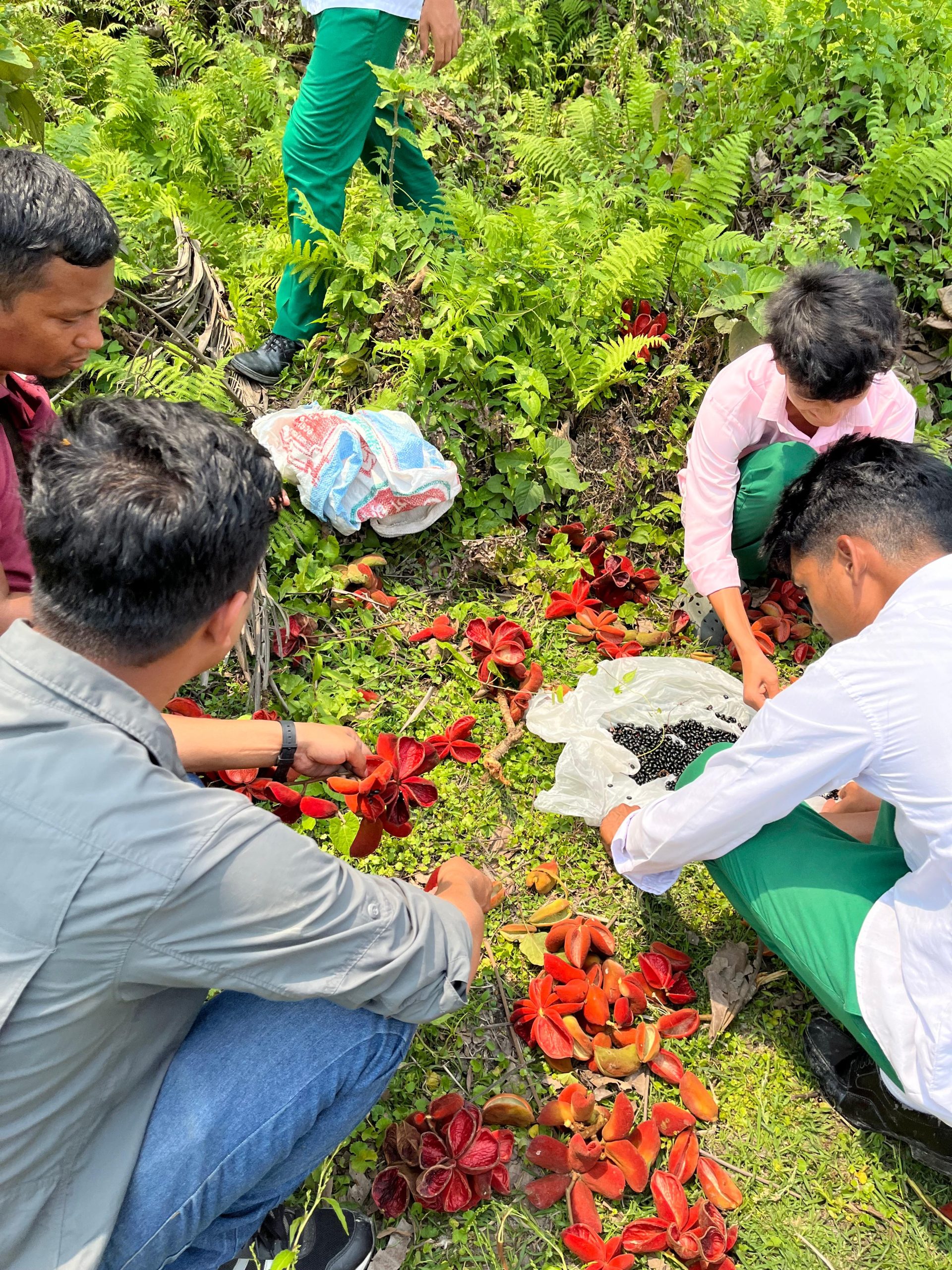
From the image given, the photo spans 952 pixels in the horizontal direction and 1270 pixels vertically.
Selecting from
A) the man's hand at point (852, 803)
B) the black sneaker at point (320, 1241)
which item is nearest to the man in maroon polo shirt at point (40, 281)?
the black sneaker at point (320, 1241)

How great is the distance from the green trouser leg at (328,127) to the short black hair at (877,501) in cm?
276

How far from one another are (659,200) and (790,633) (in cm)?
246

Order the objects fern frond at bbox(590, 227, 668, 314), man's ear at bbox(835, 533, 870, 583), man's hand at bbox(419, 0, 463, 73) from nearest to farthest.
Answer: man's ear at bbox(835, 533, 870, 583) < man's hand at bbox(419, 0, 463, 73) < fern frond at bbox(590, 227, 668, 314)

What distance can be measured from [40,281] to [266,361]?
2009 mm

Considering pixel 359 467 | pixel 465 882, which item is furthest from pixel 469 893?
pixel 359 467

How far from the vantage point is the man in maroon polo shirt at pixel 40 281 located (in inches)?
98.3

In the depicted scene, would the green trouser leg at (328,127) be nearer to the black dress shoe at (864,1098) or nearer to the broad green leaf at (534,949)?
the broad green leaf at (534,949)

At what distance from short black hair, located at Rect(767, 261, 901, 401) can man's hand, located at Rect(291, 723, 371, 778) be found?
202 cm

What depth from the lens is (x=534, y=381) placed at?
4.16 metres

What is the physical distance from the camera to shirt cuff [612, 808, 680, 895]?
109 inches

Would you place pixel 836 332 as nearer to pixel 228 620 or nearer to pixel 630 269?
pixel 630 269

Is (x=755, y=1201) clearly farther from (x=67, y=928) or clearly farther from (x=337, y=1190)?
(x=67, y=928)

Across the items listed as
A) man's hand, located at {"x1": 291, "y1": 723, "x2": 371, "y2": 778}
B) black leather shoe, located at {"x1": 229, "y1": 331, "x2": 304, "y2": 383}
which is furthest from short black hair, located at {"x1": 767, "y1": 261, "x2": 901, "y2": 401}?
black leather shoe, located at {"x1": 229, "y1": 331, "x2": 304, "y2": 383}

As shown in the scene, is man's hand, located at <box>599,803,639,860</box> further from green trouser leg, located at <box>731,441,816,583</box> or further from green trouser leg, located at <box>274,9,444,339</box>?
green trouser leg, located at <box>274,9,444,339</box>
